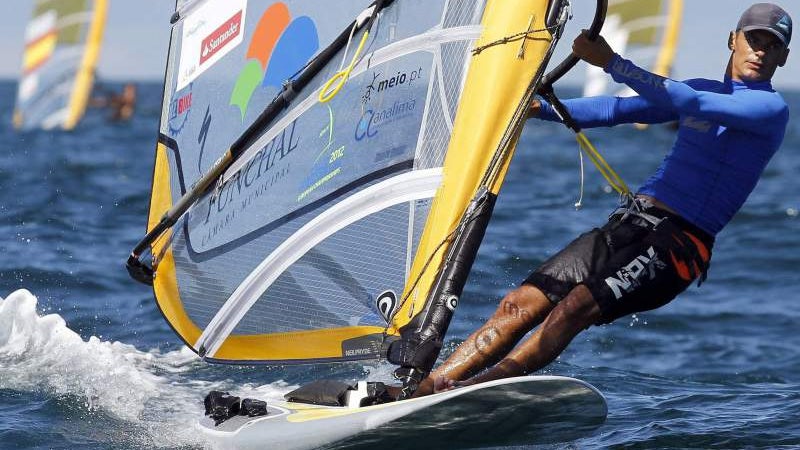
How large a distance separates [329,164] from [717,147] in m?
1.57

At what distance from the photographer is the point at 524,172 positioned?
1809 cm

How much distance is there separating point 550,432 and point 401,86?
148 cm

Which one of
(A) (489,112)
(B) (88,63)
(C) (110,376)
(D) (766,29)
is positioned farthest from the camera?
(B) (88,63)

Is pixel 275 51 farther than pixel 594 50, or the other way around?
pixel 275 51

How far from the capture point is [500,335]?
4285 millimetres

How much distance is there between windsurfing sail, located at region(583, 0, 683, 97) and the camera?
24406mm

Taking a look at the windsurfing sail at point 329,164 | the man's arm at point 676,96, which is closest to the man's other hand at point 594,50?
the man's arm at point 676,96

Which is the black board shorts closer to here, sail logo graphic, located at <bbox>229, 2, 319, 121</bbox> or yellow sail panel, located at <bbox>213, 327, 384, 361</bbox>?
yellow sail panel, located at <bbox>213, 327, 384, 361</bbox>

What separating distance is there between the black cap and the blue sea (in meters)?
1.62

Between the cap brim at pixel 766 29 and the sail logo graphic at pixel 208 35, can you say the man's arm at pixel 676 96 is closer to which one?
the cap brim at pixel 766 29

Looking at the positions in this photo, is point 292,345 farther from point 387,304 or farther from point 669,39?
point 669,39

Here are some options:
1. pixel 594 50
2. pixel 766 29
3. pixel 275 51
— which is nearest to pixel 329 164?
pixel 275 51

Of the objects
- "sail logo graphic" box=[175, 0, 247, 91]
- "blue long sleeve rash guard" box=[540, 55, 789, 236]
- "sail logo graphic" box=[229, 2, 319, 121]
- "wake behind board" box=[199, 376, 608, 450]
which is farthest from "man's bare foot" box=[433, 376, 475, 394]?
"sail logo graphic" box=[175, 0, 247, 91]

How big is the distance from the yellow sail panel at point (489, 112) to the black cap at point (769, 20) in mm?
→ 713
